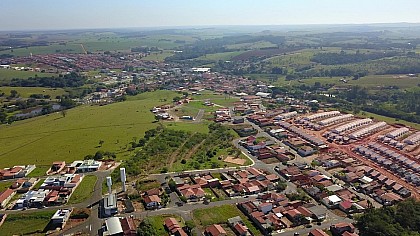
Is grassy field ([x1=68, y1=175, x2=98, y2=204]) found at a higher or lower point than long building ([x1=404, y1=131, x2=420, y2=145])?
higher

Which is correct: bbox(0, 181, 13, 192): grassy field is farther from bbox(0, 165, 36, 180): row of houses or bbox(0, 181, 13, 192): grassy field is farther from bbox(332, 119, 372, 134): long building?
bbox(332, 119, 372, 134): long building

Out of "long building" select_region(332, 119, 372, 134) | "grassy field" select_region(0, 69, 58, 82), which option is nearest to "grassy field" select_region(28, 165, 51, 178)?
"long building" select_region(332, 119, 372, 134)

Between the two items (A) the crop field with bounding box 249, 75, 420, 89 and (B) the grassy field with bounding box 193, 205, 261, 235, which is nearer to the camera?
(B) the grassy field with bounding box 193, 205, 261, 235

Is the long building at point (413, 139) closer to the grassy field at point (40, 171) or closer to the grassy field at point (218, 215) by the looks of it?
the grassy field at point (218, 215)

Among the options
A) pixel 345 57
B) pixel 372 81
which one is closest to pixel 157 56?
pixel 345 57

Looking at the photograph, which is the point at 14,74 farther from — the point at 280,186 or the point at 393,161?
the point at 393,161

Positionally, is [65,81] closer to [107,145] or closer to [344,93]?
[107,145]

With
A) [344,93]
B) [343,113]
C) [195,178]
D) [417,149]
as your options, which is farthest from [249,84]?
[195,178]
